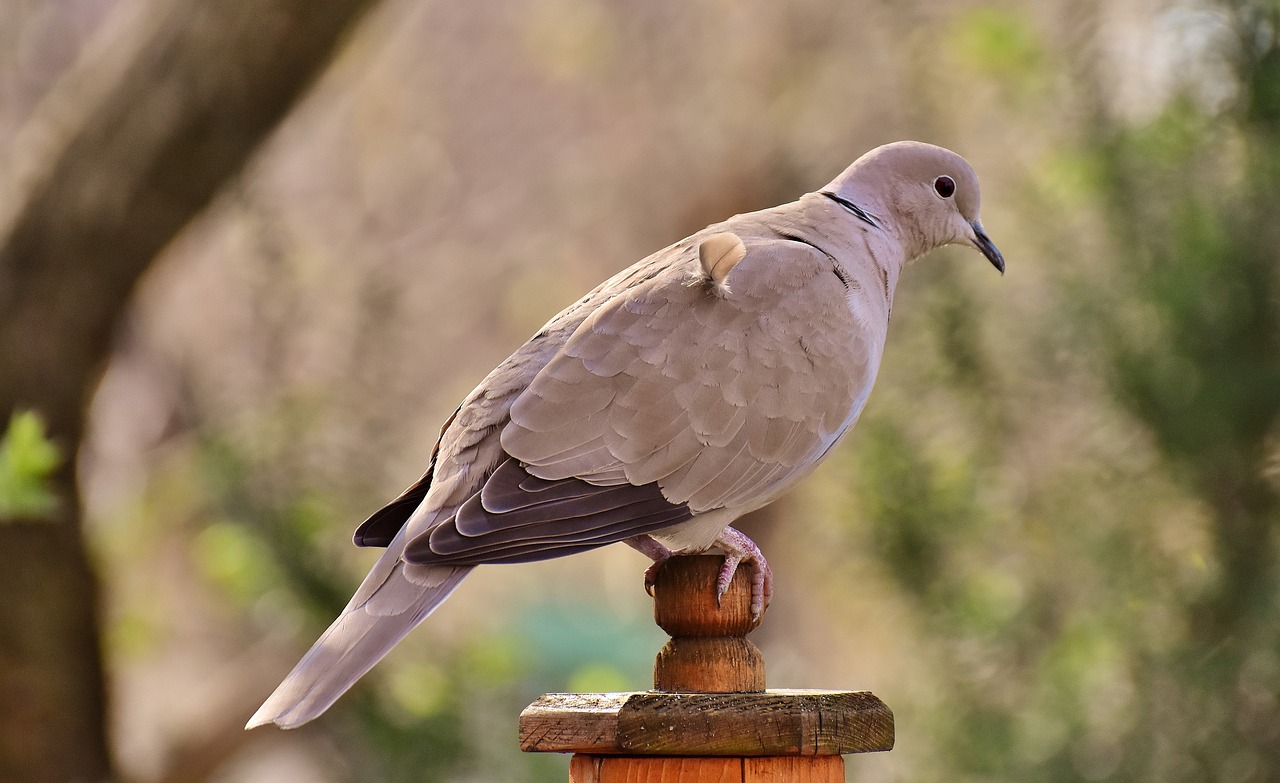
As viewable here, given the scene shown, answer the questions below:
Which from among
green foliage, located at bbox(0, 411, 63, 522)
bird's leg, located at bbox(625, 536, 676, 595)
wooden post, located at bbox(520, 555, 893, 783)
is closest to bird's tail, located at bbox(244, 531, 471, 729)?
wooden post, located at bbox(520, 555, 893, 783)

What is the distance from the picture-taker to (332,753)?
3.35 m

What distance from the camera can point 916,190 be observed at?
7.55 feet

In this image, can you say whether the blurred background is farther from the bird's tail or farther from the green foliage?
the bird's tail

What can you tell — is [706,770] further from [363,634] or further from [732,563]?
[363,634]

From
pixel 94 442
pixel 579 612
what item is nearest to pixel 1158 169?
pixel 94 442

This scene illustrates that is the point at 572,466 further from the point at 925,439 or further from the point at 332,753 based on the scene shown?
the point at 332,753

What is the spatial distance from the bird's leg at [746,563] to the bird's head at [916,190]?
2.47 feet

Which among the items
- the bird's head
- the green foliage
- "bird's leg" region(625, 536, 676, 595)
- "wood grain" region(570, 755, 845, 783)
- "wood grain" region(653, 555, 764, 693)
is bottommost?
"wood grain" region(570, 755, 845, 783)

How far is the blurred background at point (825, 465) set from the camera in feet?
8.60

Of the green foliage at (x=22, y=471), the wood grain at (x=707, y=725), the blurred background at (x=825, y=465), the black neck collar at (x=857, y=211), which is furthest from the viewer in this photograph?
the blurred background at (x=825, y=465)

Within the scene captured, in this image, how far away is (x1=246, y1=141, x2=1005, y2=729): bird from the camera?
1.61 metres

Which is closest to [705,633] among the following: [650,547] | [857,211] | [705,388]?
[650,547]

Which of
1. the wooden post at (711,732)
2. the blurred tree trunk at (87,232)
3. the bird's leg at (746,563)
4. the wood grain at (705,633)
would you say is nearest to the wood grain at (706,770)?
the wooden post at (711,732)

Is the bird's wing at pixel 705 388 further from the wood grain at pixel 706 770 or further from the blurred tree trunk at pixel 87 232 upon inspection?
the blurred tree trunk at pixel 87 232
